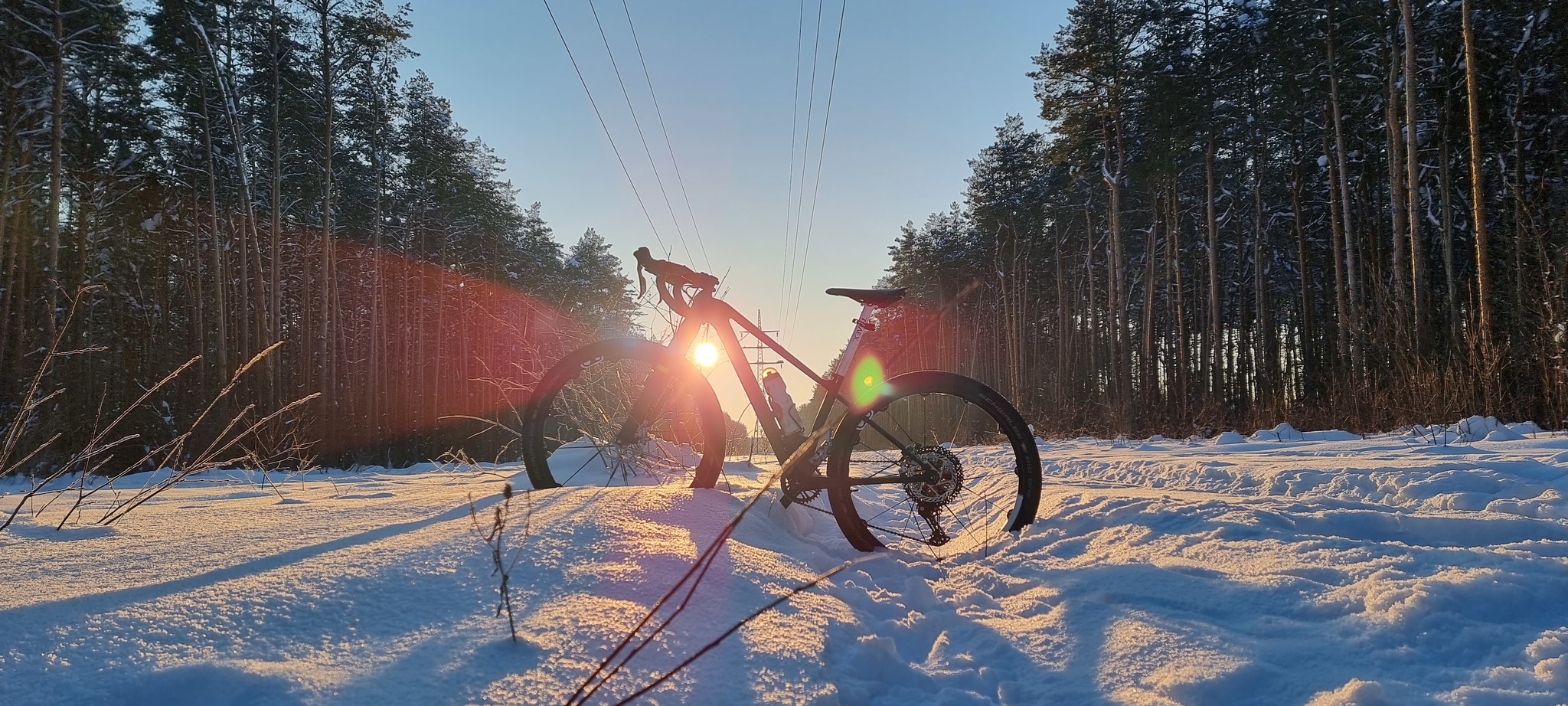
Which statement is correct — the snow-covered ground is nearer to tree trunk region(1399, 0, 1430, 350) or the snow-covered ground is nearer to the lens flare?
the lens flare

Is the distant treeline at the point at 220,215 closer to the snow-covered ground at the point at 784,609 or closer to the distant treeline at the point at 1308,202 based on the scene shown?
the snow-covered ground at the point at 784,609

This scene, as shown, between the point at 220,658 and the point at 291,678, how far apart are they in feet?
0.46

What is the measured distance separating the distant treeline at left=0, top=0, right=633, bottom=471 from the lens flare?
77.6 inches

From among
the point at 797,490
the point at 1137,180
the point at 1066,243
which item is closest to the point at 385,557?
the point at 797,490

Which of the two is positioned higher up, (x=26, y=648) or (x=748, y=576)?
(x=26, y=648)

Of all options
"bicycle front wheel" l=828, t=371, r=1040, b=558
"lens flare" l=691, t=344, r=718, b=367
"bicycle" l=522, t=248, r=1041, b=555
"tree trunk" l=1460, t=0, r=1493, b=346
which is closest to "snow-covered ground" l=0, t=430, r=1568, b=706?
"bicycle front wheel" l=828, t=371, r=1040, b=558

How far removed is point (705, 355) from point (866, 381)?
94 cm

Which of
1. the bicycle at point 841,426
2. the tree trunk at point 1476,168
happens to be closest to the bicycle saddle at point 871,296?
the bicycle at point 841,426

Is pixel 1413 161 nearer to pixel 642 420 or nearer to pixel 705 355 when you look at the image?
pixel 705 355

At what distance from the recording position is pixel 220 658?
3.14ft

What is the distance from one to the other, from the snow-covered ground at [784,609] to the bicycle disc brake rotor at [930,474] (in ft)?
1.12

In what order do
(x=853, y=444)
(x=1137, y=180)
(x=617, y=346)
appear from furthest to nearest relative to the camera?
(x=1137, y=180), (x=617, y=346), (x=853, y=444)

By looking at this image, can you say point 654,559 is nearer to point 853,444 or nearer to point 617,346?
point 853,444

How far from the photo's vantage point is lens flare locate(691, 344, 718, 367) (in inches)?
132
